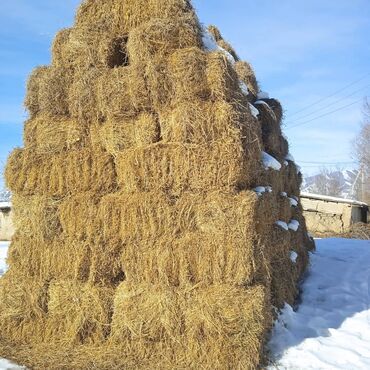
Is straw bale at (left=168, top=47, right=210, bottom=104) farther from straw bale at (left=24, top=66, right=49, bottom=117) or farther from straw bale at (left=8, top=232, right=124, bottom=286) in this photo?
straw bale at (left=24, top=66, right=49, bottom=117)

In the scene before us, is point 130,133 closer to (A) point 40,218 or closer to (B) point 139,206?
(B) point 139,206

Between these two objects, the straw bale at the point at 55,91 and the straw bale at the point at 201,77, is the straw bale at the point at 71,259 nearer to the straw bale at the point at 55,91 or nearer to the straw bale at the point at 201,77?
the straw bale at the point at 55,91

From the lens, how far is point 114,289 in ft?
17.0

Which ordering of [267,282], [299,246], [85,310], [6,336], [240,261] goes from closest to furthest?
[240,261] → [267,282] → [85,310] → [6,336] → [299,246]

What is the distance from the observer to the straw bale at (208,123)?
15.3ft

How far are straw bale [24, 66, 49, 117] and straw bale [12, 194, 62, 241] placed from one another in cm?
128

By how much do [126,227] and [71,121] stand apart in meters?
1.61

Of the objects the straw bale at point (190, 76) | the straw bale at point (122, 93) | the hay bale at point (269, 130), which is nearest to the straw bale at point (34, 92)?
the straw bale at point (122, 93)

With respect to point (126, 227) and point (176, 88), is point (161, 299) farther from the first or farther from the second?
point (176, 88)

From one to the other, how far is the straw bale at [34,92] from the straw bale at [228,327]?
3449 mm

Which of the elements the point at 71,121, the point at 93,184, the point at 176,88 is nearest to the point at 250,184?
the point at 176,88

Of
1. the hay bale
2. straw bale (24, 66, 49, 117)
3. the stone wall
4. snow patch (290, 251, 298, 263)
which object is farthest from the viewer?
the stone wall

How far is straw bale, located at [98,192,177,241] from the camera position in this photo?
15.9 feet

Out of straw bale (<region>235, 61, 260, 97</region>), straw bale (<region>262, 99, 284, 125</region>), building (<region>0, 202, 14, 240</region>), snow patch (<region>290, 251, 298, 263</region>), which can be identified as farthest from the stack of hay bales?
building (<region>0, 202, 14, 240</region>)
